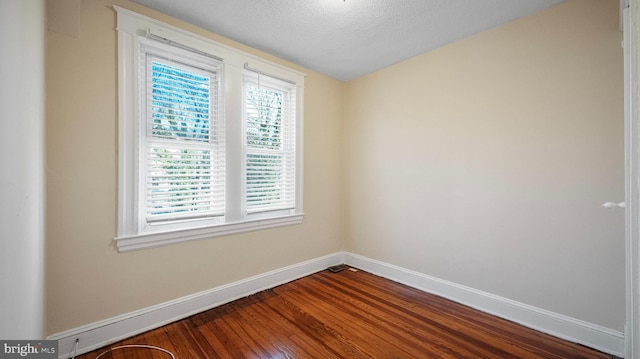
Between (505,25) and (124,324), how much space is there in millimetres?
3840

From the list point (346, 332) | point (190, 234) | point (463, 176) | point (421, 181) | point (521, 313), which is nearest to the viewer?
point (346, 332)

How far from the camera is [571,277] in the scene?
1863mm

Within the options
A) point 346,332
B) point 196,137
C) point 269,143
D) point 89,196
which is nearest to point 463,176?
point 346,332

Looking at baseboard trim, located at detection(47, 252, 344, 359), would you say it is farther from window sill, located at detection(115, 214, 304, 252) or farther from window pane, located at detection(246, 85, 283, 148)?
window pane, located at detection(246, 85, 283, 148)

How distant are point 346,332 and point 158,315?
1487 millimetres

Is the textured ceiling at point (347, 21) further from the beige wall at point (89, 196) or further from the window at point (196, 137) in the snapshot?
the beige wall at point (89, 196)

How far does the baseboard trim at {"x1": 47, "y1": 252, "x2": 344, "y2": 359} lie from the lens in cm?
169

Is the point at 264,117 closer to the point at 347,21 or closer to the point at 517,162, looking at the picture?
the point at 347,21

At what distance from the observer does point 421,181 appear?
2.71m

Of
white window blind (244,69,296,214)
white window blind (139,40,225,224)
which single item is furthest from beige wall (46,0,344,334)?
white window blind (244,69,296,214)

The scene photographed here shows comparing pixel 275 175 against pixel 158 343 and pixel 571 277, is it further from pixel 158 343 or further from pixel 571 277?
pixel 571 277

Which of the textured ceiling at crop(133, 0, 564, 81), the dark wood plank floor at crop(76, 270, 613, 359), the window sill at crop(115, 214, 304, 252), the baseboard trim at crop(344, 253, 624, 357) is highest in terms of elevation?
the textured ceiling at crop(133, 0, 564, 81)

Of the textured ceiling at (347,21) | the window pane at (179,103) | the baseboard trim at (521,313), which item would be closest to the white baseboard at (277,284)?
the baseboard trim at (521,313)

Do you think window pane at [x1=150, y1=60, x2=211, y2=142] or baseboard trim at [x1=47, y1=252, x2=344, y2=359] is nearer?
baseboard trim at [x1=47, y1=252, x2=344, y2=359]
